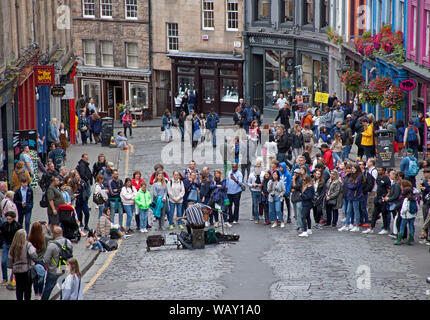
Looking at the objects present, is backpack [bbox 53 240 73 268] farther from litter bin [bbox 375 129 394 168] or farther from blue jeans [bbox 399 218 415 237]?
litter bin [bbox 375 129 394 168]

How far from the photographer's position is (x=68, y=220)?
22.4 m

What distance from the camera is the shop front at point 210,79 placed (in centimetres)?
5000

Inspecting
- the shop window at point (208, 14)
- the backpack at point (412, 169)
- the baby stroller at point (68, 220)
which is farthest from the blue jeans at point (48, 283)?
the shop window at point (208, 14)

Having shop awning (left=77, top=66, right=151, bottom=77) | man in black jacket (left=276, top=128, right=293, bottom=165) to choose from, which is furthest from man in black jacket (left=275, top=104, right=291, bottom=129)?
shop awning (left=77, top=66, right=151, bottom=77)

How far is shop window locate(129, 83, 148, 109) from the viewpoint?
51.7m

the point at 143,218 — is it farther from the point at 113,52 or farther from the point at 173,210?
the point at 113,52

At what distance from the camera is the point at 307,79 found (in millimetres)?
47812

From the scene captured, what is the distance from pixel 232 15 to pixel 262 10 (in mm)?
1666

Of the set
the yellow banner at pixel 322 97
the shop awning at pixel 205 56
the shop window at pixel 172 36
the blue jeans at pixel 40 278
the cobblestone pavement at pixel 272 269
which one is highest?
the shop window at pixel 172 36

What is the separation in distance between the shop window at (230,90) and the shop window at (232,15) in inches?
109

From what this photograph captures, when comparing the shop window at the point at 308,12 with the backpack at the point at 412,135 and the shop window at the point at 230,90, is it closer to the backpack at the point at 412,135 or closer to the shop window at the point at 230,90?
the shop window at the point at 230,90

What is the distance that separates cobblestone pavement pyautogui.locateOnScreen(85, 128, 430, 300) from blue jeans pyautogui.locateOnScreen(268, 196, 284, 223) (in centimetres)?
50

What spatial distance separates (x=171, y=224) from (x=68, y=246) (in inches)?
281

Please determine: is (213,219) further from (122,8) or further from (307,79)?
(122,8)
